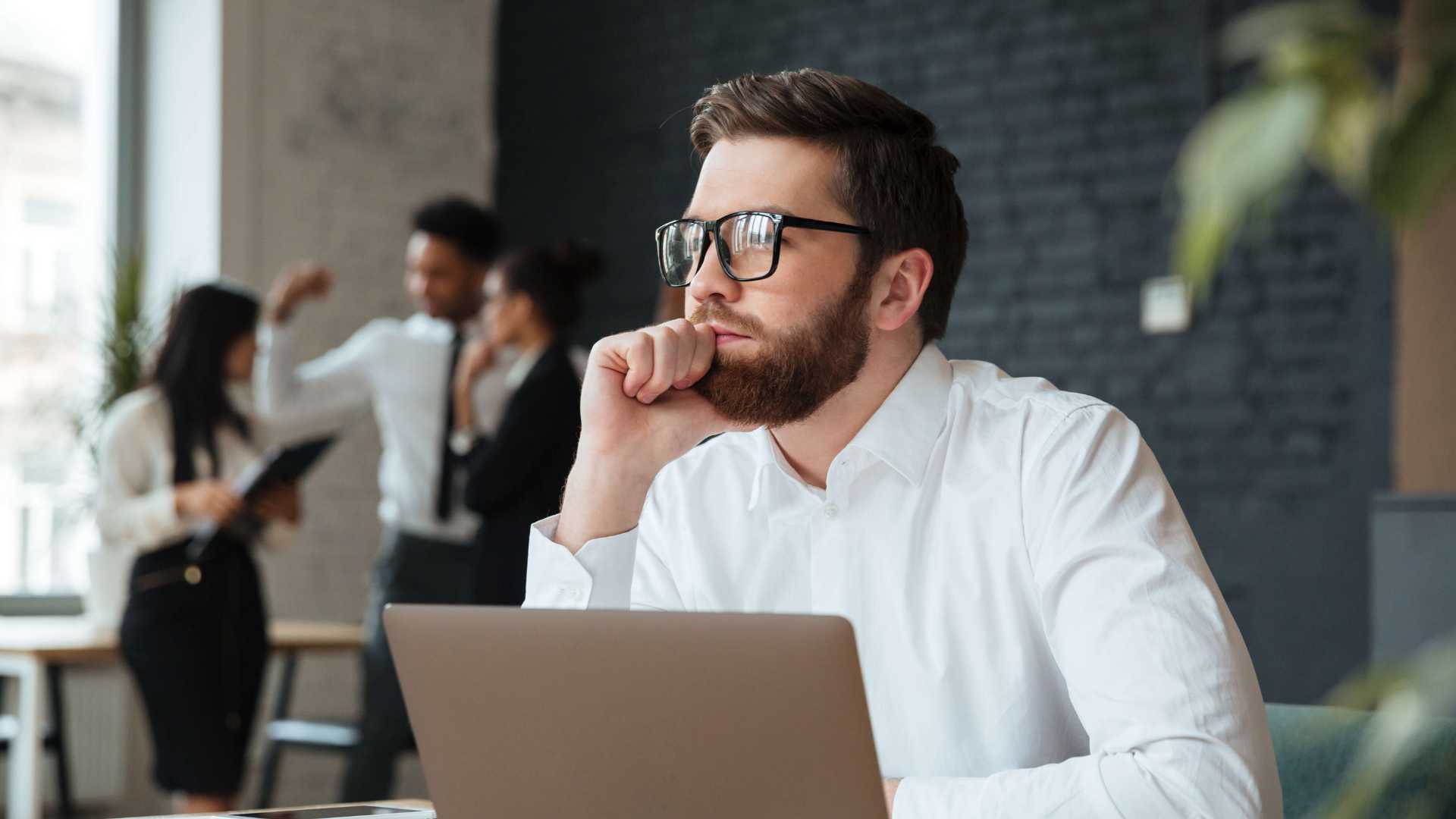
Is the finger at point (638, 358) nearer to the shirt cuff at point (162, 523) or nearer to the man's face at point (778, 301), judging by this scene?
the man's face at point (778, 301)

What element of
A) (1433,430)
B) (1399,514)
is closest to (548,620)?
(1399,514)

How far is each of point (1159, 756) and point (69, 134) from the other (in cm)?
529

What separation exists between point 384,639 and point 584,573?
2672 mm

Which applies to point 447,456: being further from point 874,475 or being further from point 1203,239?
point 1203,239

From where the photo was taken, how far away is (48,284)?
5.25 meters

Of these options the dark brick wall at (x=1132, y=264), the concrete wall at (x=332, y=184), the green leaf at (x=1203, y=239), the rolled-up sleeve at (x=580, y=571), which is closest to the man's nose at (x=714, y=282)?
the rolled-up sleeve at (x=580, y=571)

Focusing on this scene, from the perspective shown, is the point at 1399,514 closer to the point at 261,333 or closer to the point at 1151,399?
the point at 1151,399

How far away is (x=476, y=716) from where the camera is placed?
881mm

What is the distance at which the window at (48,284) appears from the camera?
511 cm

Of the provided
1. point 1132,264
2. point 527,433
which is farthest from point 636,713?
point 1132,264

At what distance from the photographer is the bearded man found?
3.96ft

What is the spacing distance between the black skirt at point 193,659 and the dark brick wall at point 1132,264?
2.47 metres

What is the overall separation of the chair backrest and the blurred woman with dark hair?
8.99 ft

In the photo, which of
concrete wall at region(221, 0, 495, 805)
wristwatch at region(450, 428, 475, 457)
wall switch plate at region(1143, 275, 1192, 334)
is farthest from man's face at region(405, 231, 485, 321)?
wall switch plate at region(1143, 275, 1192, 334)
